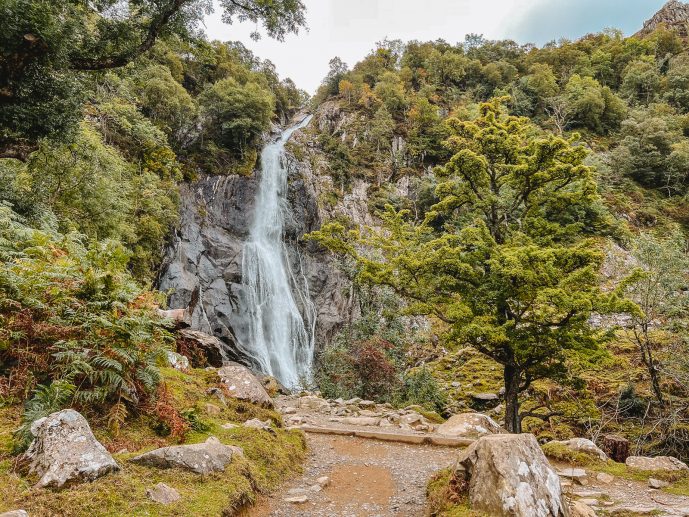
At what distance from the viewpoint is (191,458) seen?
3955 millimetres

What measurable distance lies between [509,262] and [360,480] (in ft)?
16.5

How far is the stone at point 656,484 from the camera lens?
230 inches

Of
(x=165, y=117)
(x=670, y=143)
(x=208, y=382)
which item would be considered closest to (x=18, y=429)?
(x=208, y=382)

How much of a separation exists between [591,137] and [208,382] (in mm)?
46715

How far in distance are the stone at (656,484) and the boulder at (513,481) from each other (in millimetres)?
3465

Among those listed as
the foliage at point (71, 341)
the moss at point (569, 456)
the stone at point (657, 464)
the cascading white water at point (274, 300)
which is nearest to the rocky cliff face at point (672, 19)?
the cascading white water at point (274, 300)

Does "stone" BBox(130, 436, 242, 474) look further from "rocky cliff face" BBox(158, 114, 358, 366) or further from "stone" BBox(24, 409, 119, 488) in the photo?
"rocky cliff face" BBox(158, 114, 358, 366)

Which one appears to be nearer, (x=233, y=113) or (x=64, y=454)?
(x=64, y=454)

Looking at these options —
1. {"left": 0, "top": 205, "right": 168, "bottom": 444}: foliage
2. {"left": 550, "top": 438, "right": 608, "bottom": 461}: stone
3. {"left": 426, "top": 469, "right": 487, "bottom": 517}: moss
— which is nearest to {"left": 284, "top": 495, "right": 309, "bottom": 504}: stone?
{"left": 426, "top": 469, "right": 487, "bottom": 517}: moss

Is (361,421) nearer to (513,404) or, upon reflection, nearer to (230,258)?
(513,404)

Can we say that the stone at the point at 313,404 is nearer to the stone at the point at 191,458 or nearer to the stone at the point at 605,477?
the stone at the point at 605,477

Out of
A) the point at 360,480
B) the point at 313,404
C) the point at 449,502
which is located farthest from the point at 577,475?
the point at 313,404

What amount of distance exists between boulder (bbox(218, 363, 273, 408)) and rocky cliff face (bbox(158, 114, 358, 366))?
11566 mm

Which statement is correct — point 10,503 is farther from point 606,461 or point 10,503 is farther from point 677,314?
point 677,314
